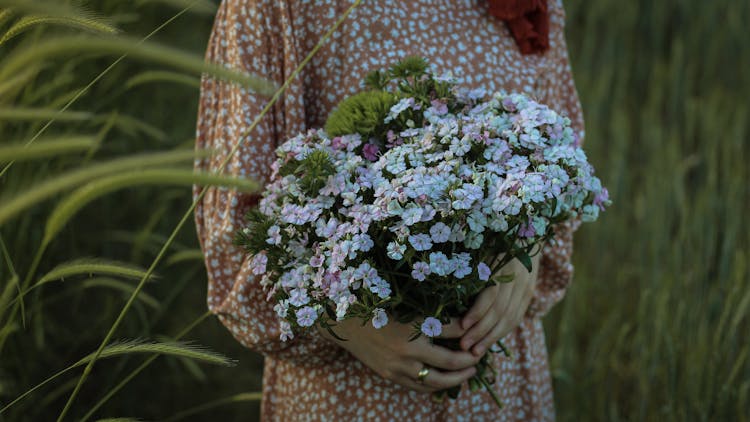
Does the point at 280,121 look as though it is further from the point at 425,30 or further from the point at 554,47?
the point at 554,47

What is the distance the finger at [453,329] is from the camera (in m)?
0.97

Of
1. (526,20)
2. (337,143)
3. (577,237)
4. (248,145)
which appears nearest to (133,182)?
(337,143)

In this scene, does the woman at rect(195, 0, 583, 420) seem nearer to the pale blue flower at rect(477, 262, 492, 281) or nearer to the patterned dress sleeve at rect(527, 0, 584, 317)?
the patterned dress sleeve at rect(527, 0, 584, 317)

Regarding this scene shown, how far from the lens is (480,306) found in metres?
0.95

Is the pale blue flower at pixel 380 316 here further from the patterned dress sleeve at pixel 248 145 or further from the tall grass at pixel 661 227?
the tall grass at pixel 661 227

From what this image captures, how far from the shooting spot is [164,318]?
1853 millimetres

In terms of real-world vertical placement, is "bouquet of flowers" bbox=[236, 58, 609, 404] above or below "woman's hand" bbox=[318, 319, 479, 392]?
above

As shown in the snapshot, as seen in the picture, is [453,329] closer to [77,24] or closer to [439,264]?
[439,264]

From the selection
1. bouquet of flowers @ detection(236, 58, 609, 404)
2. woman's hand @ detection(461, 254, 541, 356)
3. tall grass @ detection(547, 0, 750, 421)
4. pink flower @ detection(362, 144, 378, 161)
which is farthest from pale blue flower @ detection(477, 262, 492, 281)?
tall grass @ detection(547, 0, 750, 421)

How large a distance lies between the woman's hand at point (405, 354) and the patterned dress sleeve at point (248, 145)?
0.33ft

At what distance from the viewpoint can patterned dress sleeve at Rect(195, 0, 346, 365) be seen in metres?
1.08

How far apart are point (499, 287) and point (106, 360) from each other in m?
1.04

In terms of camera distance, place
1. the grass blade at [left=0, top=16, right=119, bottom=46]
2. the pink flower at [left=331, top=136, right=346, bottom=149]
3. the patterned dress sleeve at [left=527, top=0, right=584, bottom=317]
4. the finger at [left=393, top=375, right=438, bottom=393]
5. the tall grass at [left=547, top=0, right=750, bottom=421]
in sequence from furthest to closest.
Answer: the tall grass at [left=547, top=0, right=750, bottom=421] < the patterned dress sleeve at [left=527, top=0, right=584, bottom=317] < the finger at [left=393, top=375, right=438, bottom=393] < the pink flower at [left=331, top=136, right=346, bottom=149] < the grass blade at [left=0, top=16, right=119, bottom=46]

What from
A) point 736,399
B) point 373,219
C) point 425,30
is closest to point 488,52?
point 425,30
